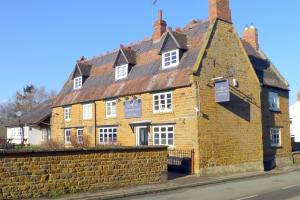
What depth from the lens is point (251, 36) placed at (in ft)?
119

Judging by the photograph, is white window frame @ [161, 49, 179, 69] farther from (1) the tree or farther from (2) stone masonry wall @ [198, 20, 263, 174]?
(1) the tree

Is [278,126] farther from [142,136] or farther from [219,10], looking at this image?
[142,136]

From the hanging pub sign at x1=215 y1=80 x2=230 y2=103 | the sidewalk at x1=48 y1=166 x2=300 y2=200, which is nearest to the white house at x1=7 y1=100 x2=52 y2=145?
the hanging pub sign at x1=215 y1=80 x2=230 y2=103

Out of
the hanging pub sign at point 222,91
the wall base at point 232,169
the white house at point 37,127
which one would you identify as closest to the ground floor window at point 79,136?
the white house at point 37,127

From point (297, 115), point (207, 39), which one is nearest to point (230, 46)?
point (207, 39)

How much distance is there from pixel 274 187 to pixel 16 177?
11.4 meters

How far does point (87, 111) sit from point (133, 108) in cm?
690

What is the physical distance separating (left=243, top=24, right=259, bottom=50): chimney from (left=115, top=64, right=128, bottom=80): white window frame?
12920 millimetres

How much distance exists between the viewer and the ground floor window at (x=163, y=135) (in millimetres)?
24333

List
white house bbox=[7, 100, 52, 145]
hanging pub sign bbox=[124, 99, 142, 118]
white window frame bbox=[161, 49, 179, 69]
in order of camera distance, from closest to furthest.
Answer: white window frame bbox=[161, 49, 179, 69] < hanging pub sign bbox=[124, 99, 142, 118] < white house bbox=[7, 100, 52, 145]

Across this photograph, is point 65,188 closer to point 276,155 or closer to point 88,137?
point 88,137

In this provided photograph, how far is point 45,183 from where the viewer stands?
14.6m

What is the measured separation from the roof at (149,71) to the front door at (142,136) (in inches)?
103

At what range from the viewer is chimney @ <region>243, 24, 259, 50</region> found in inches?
1420
